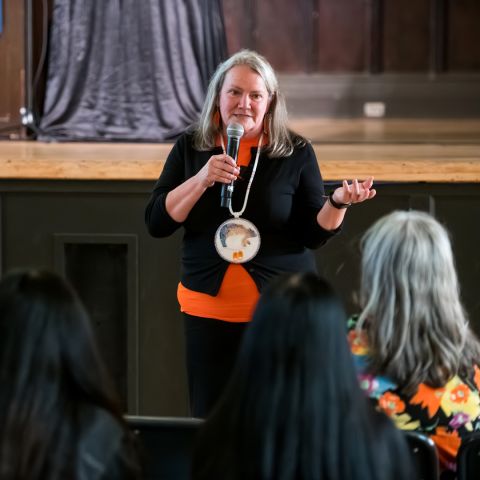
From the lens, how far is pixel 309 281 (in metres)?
1.66

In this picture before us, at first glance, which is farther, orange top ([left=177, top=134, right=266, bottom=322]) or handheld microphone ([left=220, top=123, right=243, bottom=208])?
orange top ([left=177, top=134, right=266, bottom=322])

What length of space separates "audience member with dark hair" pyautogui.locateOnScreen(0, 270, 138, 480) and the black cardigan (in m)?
1.13

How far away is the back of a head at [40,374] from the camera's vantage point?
1660 mm

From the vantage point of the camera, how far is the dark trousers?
2852mm

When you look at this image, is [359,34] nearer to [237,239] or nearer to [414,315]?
[237,239]

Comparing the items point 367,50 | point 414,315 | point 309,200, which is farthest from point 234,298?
point 367,50

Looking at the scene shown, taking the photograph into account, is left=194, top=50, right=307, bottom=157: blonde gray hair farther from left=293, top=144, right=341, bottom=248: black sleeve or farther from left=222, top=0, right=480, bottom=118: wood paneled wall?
left=222, top=0, right=480, bottom=118: wood paneled wall

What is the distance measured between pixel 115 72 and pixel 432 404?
376 centimetres

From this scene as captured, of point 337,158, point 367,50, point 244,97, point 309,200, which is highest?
point 367,50

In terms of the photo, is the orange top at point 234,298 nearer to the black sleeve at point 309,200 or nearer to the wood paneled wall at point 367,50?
the black sleeve at point 309,200

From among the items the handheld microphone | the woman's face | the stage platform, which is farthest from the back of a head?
the stage platform

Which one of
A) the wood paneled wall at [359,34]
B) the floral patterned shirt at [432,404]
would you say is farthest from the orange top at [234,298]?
the wood paneled wall at [359,34]

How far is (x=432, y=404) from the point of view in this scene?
6.59 feet

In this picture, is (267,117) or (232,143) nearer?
(232,143)
